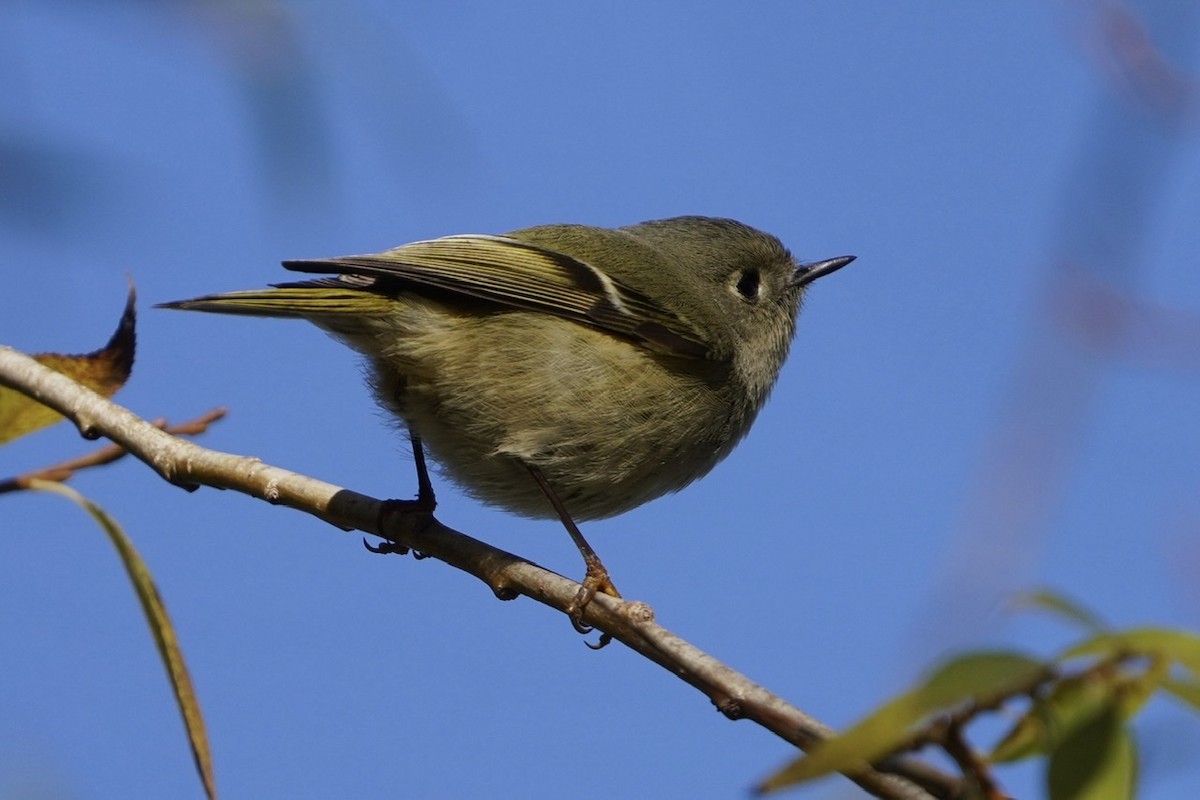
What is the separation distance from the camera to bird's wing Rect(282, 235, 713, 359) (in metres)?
2.73

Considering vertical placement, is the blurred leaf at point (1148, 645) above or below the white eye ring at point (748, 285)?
below

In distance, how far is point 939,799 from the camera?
37.6 inches

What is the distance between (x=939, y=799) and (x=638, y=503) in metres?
2.09

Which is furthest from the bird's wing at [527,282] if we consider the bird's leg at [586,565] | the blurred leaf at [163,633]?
the blurred leaf at [163,633]

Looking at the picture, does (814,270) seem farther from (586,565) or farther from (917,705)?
(917,705)

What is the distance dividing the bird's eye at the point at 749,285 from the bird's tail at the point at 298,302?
123 cm

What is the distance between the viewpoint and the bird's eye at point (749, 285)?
3646mm

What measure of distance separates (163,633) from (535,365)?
1161 mm

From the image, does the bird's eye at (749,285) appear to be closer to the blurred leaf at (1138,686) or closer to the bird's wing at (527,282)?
the bird's wing at (527,282)

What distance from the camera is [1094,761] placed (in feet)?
2.84

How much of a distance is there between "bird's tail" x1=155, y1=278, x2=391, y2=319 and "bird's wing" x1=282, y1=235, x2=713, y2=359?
2 cm

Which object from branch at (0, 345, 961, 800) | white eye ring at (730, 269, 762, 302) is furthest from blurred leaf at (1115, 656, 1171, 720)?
white eye ring at (730, 269, 762, 302)

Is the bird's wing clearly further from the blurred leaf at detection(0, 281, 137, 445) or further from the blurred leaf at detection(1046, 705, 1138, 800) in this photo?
the blurred leaf at detection(1046, 705, 1138, 800)

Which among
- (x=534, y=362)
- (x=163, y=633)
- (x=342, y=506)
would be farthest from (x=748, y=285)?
(x=163, y=633)
